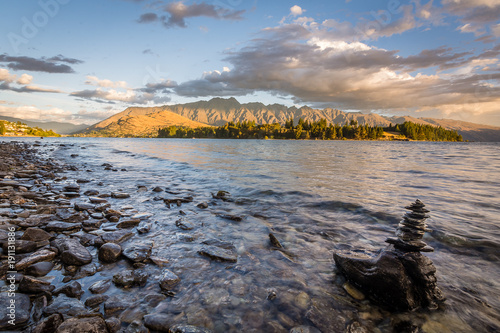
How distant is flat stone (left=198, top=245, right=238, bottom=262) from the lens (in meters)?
5.77

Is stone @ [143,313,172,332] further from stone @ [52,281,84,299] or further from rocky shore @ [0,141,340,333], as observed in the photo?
stone @ [52,281,84,299]

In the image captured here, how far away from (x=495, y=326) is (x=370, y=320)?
6.99 feet

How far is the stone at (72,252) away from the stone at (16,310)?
1375 millimetres

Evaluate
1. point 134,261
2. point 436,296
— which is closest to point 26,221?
point 134,261

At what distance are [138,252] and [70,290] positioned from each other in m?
1.67

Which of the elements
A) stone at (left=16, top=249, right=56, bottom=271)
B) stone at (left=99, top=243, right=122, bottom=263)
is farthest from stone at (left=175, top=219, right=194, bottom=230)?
stone at (left=16, top=249, right=56, bottom=271)

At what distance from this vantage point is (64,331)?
9.25 ft

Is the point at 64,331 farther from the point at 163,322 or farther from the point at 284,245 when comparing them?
the point at 284,245

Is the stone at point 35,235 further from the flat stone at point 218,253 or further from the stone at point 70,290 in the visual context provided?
the flat stone at point 218,253

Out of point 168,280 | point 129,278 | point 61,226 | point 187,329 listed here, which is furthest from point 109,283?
point 61,226

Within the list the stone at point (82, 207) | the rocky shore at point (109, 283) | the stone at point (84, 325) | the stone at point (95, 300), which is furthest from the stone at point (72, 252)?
the stone at point (82, 207)

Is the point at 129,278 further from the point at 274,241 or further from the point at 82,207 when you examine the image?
the point at 82,207

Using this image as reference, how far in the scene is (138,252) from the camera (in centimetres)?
568

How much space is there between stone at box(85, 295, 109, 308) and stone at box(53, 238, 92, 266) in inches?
62.1
